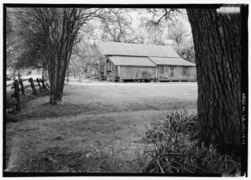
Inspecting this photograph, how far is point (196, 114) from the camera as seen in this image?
219 cm

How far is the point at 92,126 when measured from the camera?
84.0 inches

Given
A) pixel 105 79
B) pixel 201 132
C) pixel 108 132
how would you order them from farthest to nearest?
pixel 105 79
pixel 108 132
pixel 201 132

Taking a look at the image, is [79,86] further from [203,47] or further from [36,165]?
[203,47]

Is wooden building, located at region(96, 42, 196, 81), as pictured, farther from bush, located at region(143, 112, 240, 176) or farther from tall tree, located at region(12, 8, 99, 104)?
bush, located at region(143, 112, 240, 176)

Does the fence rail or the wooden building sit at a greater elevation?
the wooden building

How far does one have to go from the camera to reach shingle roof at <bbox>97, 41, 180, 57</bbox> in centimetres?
229

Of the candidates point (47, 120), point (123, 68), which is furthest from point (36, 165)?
point (123, 68)

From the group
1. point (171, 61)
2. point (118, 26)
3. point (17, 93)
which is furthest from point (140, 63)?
point (17, 93)

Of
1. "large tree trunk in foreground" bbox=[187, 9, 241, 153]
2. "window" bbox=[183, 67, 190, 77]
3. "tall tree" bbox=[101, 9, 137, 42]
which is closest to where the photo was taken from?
"large tree trunk in foreground" bbox=[187, 9, 241, 153]

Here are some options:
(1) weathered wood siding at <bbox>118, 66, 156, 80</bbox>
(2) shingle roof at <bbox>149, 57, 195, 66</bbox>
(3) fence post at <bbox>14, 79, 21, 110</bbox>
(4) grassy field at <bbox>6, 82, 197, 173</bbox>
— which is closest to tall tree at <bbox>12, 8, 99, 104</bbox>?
(4) grassy field at <bbox>6, 82, 197, 173</bbox>

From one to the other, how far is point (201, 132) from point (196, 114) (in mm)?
241

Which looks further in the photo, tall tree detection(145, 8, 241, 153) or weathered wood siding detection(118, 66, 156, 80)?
weathered wood siding detection(118, 66, 156, 80)

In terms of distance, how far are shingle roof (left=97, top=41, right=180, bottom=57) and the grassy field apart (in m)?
0.36

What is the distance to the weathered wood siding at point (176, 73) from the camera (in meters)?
2.17
